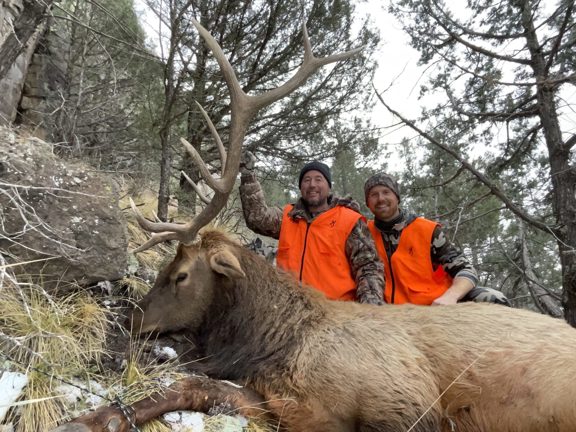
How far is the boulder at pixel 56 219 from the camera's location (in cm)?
313

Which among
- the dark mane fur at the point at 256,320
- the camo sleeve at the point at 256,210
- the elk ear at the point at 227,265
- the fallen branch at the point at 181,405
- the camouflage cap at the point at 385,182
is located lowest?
the fallen branch at the point at 181,405

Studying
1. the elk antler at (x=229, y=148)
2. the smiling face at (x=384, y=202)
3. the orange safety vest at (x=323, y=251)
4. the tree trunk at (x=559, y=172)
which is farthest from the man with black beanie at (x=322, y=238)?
the tree trunk at (x=559, y=172)

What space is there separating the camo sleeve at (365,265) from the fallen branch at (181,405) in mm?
1625

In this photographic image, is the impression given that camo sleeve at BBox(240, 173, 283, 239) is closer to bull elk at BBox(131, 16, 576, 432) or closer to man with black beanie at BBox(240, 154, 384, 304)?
man with black beanie at BBox(240, 154, 384, 304)

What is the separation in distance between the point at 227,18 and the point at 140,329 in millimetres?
4488

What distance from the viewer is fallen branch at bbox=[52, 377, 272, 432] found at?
7.14ft

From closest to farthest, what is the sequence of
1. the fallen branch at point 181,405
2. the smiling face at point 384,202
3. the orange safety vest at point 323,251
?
the fallen branch at point 181,405 < the orange safety vest at point 323,251 < the smiling face at point 384,202

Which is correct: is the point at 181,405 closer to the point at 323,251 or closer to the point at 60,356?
the point at 60,356

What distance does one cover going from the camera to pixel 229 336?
3312 mm

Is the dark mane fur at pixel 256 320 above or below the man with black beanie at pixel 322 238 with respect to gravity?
below

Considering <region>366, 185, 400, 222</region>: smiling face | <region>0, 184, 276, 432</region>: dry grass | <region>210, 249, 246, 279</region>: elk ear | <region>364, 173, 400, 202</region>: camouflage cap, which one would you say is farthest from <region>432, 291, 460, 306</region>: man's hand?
<region>0, 184, 276, 432</region>: dry grass

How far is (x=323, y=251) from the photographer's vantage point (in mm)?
4609

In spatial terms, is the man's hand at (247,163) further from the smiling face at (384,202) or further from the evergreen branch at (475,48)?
the evergreen branch at (475,48)

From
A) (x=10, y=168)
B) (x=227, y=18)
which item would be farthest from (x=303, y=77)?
(x=227, y=18)
